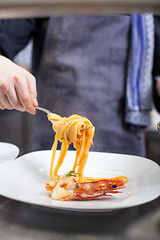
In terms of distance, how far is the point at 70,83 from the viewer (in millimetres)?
1385

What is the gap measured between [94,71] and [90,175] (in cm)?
72

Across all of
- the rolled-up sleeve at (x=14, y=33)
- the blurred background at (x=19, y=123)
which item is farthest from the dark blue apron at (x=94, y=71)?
the blurred background at (x=19, y=123)

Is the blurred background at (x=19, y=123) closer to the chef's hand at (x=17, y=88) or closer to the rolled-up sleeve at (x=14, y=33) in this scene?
the rolled-up sleeve at (x=14, y=33)

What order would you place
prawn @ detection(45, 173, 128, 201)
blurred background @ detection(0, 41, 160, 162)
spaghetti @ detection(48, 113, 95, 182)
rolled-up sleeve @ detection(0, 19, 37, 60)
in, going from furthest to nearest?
blurred background @ detection(0, 41, 160, 162), rolled-up sleeve @ detection(0, 19, 37, 60), spaghetti @ detection(48, 113, 95, 182), prawn @ detection(45, 173, 128, 201)

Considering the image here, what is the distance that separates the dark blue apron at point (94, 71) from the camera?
54.3 inches

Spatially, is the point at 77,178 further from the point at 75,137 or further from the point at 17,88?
the point at 17,88

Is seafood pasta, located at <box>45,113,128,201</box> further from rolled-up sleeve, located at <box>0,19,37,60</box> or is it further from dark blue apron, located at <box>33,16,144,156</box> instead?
rolled-up sleeve, located at <box>0,19,37,60</box>

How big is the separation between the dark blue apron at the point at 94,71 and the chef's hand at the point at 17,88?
58cm

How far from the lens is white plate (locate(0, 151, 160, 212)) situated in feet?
1.82

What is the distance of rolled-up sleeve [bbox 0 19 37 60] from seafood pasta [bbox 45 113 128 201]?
2.31ft

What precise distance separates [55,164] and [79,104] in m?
0.60

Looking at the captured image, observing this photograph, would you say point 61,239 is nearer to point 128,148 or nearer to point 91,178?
point 91,178

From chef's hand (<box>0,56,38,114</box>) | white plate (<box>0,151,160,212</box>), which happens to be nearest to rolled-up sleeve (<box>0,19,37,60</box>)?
chef's hand (<box>0,56,38,114</box>)

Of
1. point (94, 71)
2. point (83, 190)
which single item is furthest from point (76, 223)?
point (94, 71)
